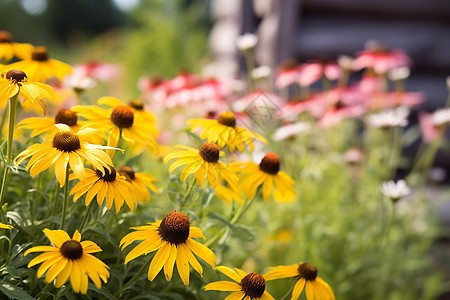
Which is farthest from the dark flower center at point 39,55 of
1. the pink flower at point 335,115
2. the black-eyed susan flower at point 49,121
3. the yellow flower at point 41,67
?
the pink flower at point 335,115

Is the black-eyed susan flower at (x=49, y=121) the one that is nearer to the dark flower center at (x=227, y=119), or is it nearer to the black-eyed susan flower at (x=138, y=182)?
the black-eyed susan flower at (x=138, y=182)

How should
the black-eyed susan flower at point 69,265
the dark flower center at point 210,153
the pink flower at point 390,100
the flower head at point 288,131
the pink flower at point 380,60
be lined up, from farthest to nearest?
the pink flower at point 390,100 < the pink flower at point 380,60 < the flower head at point 288,131 < the dark flower center at point 210,153 < the black-eyed susan flower at point 69,265

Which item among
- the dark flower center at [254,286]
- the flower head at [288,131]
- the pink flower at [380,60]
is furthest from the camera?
the pink flower at [380,60]

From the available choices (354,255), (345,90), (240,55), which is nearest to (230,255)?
(354,255)

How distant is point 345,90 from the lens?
1.86 metres

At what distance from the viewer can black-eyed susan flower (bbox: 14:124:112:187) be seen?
65 cm

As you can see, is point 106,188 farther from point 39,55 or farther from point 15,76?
point 39,55

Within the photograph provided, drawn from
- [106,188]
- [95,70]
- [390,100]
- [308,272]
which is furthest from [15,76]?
[390,100]

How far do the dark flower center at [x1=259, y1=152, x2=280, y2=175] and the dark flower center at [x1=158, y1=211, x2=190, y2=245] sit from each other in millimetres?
256

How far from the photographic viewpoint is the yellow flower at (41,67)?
103 cm

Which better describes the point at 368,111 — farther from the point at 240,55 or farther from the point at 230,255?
the point at 240,55

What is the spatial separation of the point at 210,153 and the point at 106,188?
0.65 ft

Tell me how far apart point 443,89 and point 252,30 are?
1228 millimetres

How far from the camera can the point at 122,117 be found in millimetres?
837
